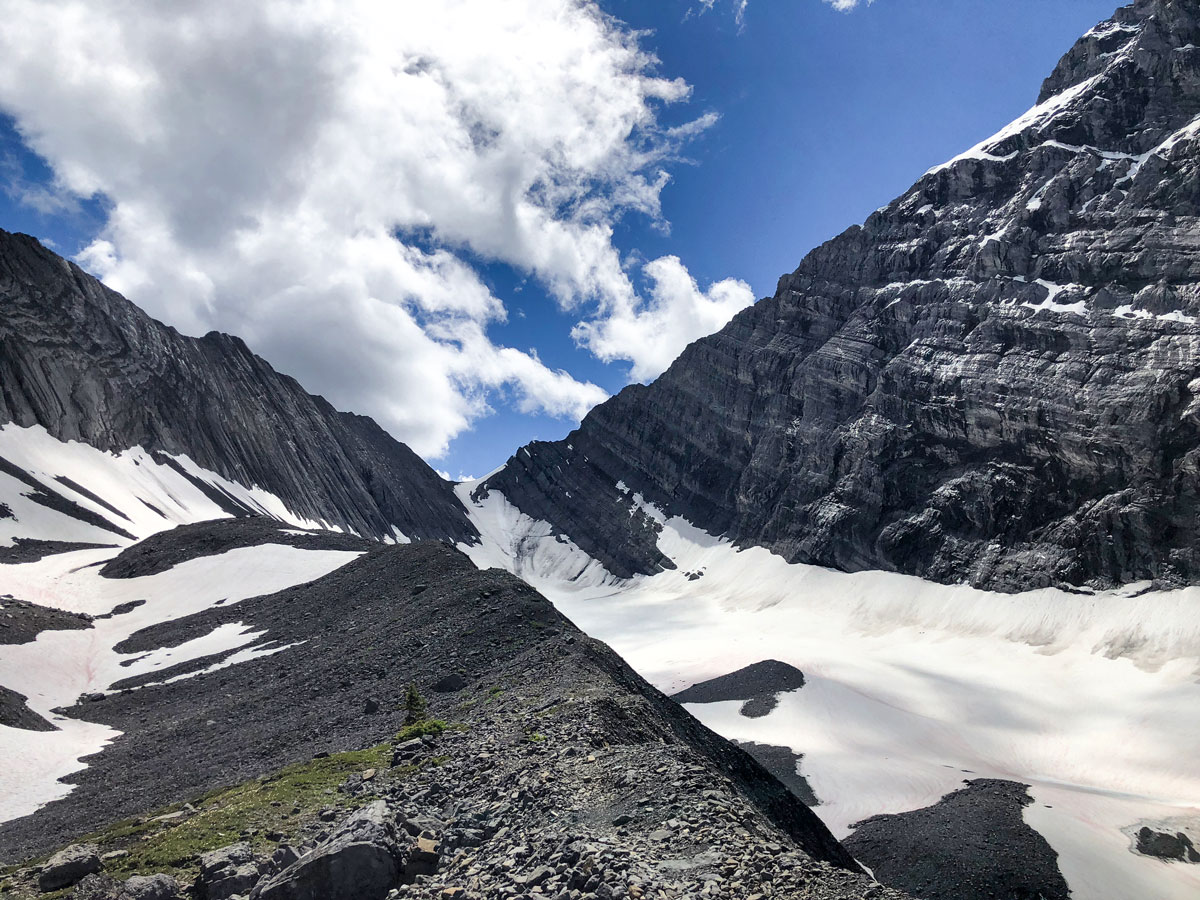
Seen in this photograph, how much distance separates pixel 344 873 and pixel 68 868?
22.7 ft

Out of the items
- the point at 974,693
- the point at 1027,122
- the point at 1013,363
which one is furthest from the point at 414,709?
the point at 1027,122

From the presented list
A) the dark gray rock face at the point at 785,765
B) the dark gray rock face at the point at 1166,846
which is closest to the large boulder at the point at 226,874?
the dark gray rock face at the point at 785,765

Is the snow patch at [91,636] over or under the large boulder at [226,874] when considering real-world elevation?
over

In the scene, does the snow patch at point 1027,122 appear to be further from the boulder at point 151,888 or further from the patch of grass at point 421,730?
the boulder at point 151,888

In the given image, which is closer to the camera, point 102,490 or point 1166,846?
point 1166,846

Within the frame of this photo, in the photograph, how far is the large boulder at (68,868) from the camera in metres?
14.0

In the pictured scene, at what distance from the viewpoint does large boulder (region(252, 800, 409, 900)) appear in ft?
38.1

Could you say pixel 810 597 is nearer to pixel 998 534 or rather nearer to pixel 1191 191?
pixel 998 534

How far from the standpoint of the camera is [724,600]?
142375 millimetres

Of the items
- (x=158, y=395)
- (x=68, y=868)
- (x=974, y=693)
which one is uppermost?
(x=158, y=395)

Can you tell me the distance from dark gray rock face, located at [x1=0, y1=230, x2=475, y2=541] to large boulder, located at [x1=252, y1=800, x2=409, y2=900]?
95.0 m

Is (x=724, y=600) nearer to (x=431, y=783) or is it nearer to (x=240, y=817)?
(x=431, y=783)

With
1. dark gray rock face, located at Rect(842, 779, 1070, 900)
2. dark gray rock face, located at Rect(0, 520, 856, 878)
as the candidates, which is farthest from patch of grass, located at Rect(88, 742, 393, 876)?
dark gray rock face, located at Rect(842, 779, 1070, 900)

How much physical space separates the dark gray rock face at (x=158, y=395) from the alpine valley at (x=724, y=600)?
731 mm
